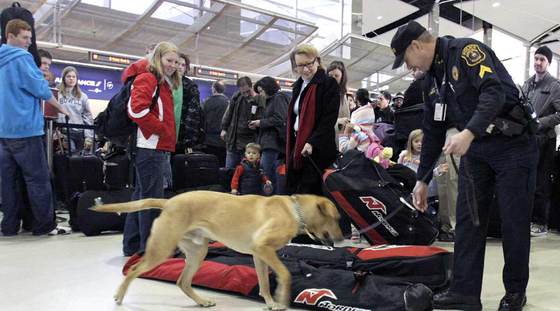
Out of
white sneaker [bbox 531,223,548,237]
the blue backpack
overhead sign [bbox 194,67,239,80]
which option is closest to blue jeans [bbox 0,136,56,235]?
the blue backpack

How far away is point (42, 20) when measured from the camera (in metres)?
8.44

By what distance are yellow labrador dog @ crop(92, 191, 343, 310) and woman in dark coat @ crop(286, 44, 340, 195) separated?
932mm

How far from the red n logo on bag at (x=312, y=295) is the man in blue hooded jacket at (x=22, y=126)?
11.2ft

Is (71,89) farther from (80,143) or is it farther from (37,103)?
→ (37,103)

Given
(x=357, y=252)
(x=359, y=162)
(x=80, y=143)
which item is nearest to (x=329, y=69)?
(x=359, y=162)

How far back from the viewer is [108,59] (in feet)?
30.8

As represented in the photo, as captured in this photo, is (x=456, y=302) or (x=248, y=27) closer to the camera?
(x=456, y=302)

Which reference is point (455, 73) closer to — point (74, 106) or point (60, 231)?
point (60, 231)

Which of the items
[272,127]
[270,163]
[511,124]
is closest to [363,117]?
[272,127]

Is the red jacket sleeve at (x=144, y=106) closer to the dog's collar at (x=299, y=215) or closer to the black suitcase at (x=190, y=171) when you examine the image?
the dog's collar at (x=299, y=215)

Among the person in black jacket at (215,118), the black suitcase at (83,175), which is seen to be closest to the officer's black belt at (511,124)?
the black suitcase at (83,175)

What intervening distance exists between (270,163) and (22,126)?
273cm

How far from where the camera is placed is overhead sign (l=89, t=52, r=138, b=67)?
9172mm

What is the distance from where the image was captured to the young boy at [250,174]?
6.16m
